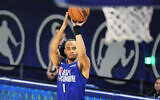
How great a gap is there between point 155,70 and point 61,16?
10.1 ft

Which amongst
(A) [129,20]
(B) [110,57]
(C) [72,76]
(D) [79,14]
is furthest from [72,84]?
(B) [110,57]

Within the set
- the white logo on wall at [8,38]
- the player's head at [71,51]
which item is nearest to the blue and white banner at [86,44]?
the white logo on wall at [8,38]

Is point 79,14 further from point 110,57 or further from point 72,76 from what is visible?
point 110,57

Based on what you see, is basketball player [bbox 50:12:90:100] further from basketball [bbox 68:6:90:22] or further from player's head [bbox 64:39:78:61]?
basketball [bbox 68:6:90:22]

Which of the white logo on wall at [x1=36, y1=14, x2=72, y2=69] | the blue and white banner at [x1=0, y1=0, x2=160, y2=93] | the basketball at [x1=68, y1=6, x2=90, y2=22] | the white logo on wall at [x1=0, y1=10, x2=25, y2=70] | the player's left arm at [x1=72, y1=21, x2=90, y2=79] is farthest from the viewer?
the white logo on wall at [x1=0, y1=10, x2=25, y2=70]

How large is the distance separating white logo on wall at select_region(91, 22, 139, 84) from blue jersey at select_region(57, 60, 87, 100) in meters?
3.87

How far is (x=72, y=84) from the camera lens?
5137 mm

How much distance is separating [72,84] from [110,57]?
4161 mm

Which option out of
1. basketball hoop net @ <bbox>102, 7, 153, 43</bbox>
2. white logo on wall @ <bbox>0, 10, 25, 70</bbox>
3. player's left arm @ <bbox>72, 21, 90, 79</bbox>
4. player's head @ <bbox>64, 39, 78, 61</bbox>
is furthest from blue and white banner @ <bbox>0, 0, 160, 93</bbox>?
player's left arm @ <bbox>72, 21, 90, 79</bbox>

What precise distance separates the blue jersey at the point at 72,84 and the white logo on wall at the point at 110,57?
12.7 ft

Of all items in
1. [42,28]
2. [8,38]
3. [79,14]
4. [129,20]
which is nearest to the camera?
[79,14]

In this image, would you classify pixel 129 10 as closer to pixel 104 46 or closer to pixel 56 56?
pixel 56 56

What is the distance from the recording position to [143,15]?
6.38 m

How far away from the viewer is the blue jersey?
5.11 m
